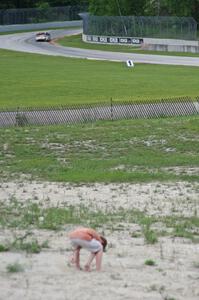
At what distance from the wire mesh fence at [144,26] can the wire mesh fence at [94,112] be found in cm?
6621

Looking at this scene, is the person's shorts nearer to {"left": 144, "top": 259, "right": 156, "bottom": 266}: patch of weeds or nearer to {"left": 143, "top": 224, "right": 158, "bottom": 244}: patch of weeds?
{"left": 144, "top": 259, "right": 156, "bottom": 266}: patch of weeds

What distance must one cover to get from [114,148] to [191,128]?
589 cm

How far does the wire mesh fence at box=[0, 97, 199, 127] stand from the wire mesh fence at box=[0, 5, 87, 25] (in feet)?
369

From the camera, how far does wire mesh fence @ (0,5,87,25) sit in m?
151

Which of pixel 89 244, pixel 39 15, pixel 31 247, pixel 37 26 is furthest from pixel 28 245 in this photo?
pixel 39 15

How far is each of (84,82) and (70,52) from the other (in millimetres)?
42534

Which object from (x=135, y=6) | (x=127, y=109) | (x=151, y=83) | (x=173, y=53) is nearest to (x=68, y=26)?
(x=135, y=6)

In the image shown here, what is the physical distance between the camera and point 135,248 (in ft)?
41.1

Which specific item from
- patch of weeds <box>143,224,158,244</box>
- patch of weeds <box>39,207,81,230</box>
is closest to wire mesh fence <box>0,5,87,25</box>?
patch of weeds <box>39,207,81,230</box>

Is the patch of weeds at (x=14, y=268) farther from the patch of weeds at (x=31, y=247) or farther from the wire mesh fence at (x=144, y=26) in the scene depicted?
the wire mesh fence at (x=144, y=26)

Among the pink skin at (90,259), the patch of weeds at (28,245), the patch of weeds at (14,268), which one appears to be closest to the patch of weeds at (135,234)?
the patch of weeds at (28,245)

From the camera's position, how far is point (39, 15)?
157m

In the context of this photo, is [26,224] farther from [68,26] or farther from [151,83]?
[68,26]

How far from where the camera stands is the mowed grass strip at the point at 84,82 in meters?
52.8
